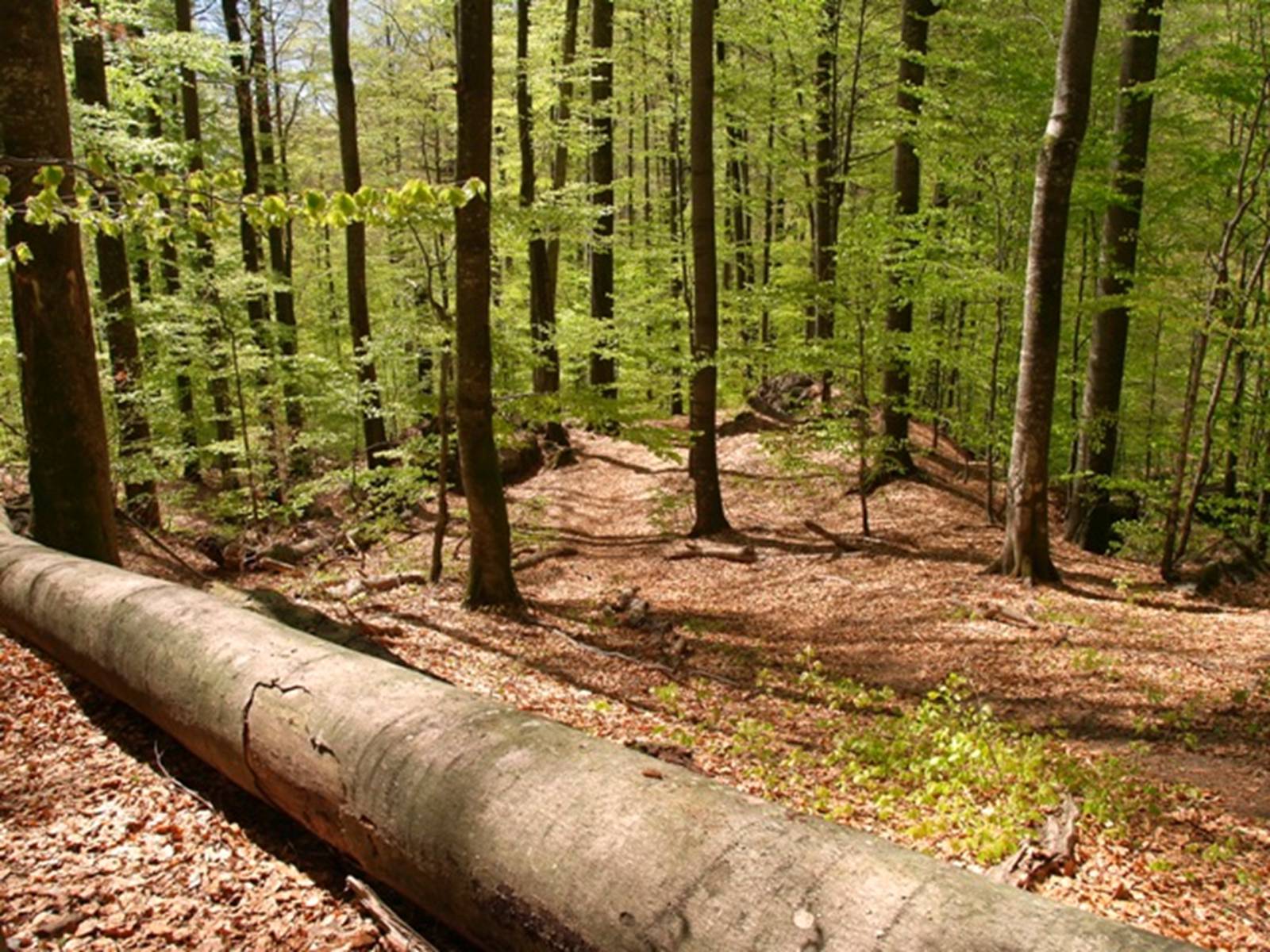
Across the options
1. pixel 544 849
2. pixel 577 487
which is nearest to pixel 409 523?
pixel 577 487

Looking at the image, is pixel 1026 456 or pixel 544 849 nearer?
pixel 544 849

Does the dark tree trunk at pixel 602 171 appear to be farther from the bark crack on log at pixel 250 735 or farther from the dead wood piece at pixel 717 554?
the bark crack on log at pixel 250 735

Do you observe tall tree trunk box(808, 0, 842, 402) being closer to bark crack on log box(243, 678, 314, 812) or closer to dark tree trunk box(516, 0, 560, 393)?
dark tree trunk box(516, 0, 560, 393)

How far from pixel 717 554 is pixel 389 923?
8.62 metres

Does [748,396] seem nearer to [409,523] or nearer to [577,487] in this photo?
[577,487]

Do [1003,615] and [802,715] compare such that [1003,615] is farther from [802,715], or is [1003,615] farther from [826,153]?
[826,153]

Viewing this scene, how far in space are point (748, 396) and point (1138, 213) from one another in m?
9.08

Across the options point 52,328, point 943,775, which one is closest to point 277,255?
point 52,328

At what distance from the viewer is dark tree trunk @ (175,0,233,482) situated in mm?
12461

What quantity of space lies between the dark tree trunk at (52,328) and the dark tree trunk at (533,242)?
27.7 feet

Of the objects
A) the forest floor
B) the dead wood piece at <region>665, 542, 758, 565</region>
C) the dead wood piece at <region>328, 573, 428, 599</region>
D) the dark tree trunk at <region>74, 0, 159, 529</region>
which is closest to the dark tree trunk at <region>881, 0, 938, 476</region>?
the forest floor

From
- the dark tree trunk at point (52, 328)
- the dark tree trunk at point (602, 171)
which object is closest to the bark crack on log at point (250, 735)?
the dark tree trunk at point (52, 328)

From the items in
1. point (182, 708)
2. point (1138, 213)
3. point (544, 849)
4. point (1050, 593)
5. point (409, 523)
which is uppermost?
point (1138, 213)

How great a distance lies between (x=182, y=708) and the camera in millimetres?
3656
